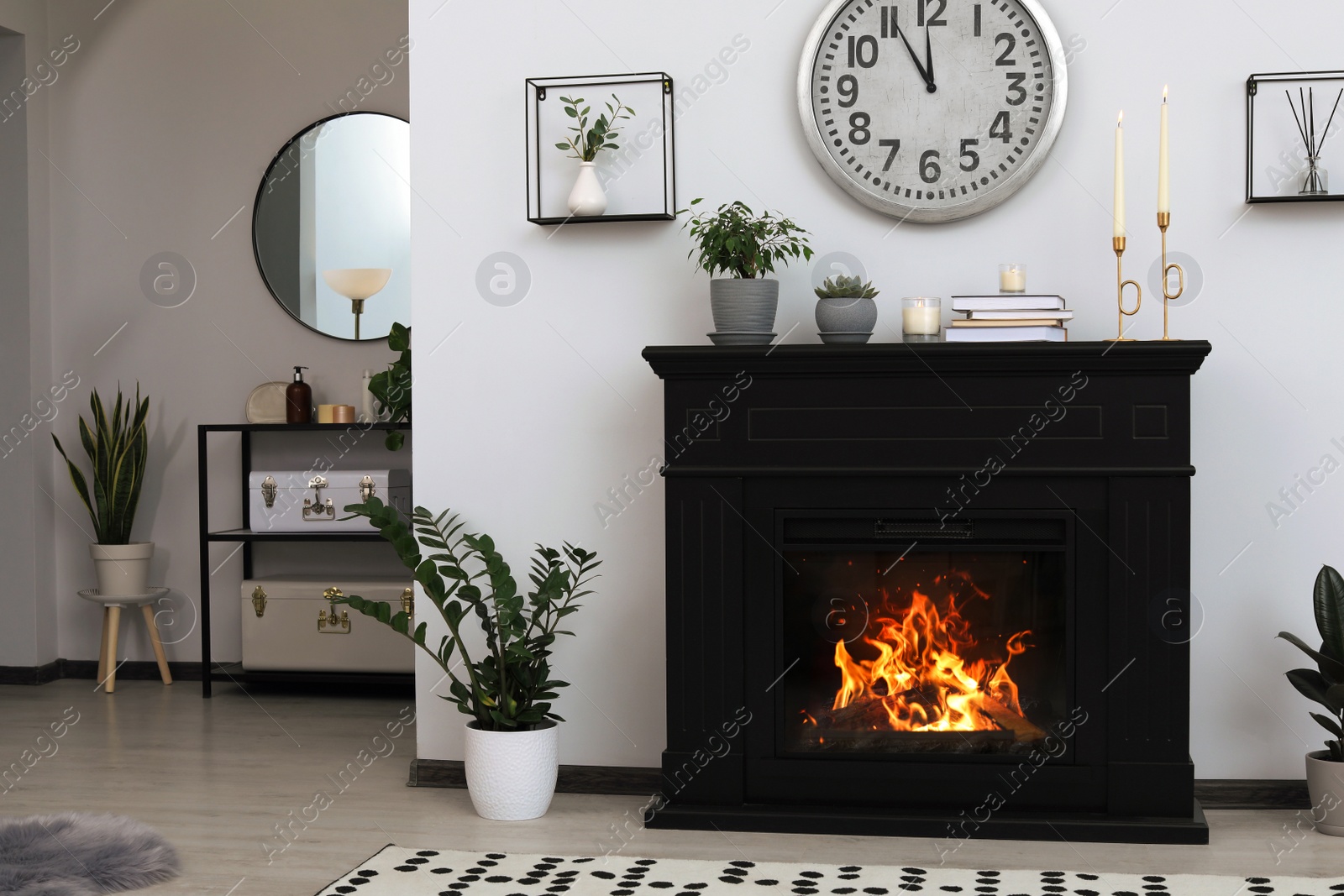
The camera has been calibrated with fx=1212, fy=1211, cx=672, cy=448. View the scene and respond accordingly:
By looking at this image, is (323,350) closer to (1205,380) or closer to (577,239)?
(577,239)

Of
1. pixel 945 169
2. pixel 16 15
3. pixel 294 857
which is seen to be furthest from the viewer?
pixel 16 15

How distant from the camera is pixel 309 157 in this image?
186 inches

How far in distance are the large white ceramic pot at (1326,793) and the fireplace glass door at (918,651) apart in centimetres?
62

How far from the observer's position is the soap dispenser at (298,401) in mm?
4531

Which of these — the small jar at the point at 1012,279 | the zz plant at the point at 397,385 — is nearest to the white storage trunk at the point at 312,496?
the zz plant at the point at 397,385

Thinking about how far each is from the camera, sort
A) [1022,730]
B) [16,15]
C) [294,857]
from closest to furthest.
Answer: [294,857] → [1022,730] → [16,15]

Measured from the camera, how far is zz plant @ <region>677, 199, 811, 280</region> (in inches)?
117

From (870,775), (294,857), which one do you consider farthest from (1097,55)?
(294,857)

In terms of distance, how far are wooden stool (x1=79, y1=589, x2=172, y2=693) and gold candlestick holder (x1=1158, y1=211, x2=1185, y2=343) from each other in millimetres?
3726

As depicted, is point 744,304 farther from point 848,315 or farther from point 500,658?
point 500,658

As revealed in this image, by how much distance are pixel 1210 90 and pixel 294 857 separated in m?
2.85

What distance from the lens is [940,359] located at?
281cm

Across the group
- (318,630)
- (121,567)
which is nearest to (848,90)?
(318,630)

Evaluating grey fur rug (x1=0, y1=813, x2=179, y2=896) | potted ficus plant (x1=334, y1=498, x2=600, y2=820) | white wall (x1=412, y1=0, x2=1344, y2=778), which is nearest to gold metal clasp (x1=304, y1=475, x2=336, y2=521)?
white wall (x1=412, y1=0, x2=1344, y2=778)
